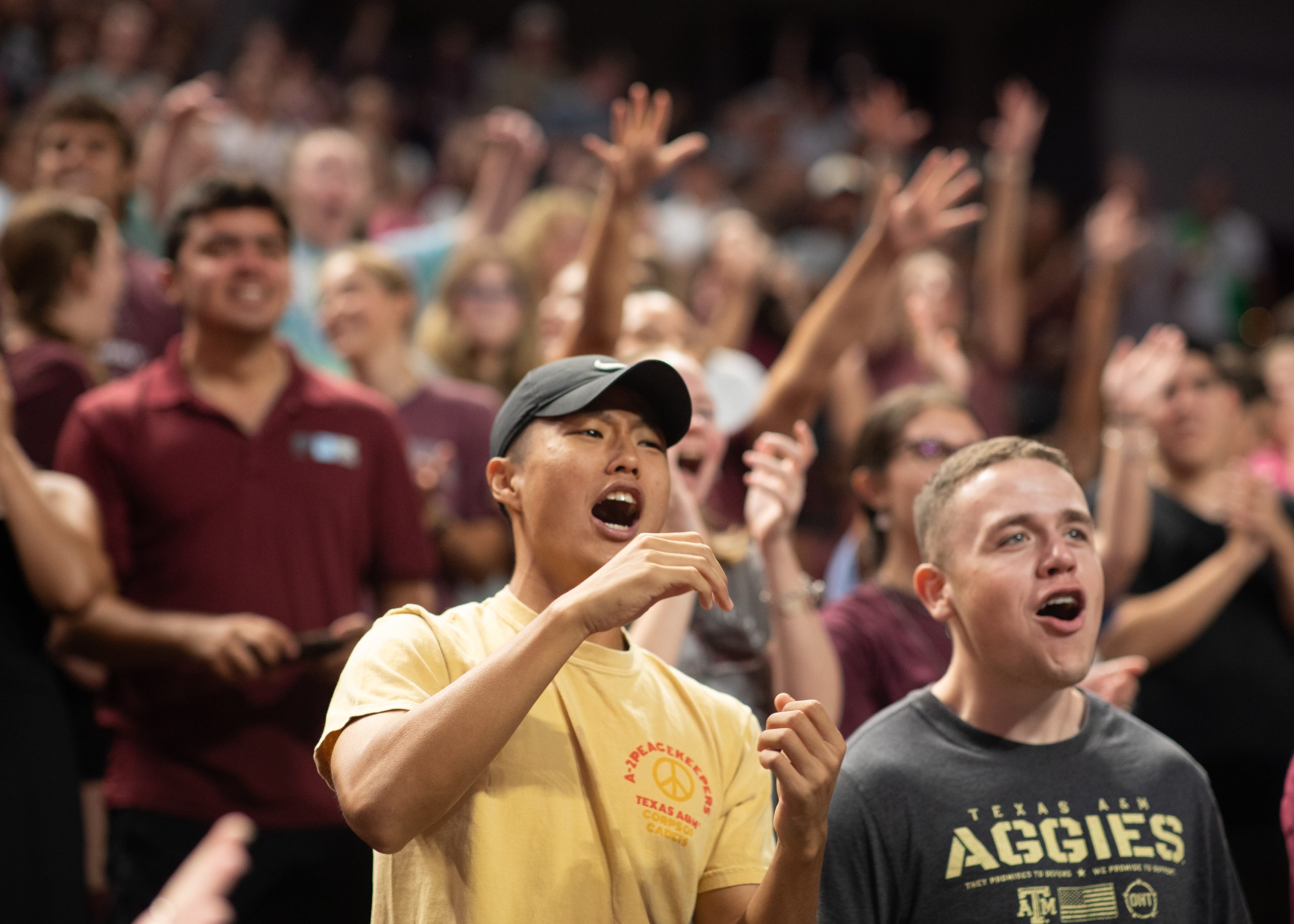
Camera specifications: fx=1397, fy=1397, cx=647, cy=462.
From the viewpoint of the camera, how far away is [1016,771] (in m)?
2.15

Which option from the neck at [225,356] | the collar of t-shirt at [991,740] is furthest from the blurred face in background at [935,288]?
the collar of t-shirt at [991,740]

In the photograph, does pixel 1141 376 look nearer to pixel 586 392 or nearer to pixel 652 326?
pixel 652 326

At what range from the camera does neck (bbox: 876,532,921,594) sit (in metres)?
2.97

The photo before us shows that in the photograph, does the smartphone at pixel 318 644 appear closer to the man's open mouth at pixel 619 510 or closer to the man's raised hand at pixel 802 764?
the man's open mouth at pixel 619 510

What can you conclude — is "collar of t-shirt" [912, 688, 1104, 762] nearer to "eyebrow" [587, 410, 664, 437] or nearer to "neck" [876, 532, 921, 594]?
"eyebrow" [587, 410, 664, 437]

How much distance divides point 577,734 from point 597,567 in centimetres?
23

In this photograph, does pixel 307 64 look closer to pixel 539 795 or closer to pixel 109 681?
pixel 109 681

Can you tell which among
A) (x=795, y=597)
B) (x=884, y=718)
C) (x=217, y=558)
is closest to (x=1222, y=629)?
(x=795, y=597)

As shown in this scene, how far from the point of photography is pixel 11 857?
8.50 ft

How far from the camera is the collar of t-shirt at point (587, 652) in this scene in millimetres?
1993

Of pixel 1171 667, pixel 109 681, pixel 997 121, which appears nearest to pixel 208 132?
pixel 109 681

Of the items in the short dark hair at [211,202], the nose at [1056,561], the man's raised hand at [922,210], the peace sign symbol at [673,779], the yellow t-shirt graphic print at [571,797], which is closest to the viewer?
the yellow t-shirt graphic print at [571,797]

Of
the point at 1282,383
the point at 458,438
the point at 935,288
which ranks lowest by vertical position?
the point at 458,438

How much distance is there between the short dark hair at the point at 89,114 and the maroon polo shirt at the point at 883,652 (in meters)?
2.71
